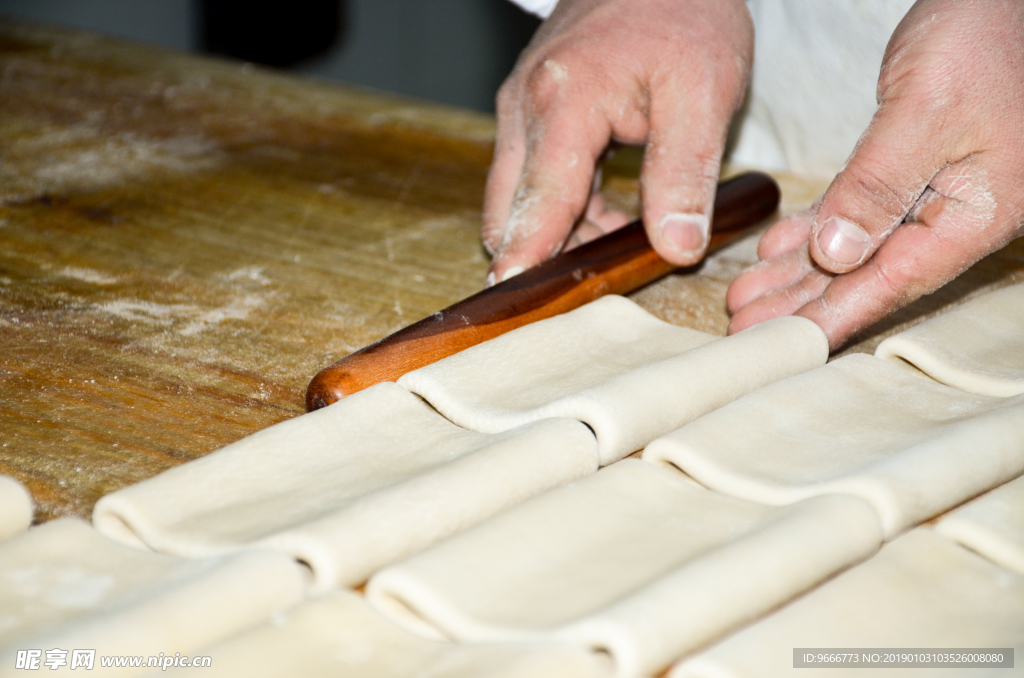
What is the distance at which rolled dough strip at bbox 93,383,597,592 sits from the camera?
3.40ft

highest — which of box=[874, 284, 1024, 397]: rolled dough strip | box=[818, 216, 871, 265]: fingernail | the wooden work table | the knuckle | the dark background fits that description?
the knuckle

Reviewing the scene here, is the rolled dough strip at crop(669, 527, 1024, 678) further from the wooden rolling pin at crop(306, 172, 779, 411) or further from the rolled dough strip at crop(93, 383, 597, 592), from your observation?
the wooden rolling pin at crop(306, 172, 779, 411)

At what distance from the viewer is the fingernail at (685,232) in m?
1.78

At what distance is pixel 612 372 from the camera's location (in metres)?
1.43

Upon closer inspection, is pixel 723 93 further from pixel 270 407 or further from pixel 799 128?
pixel 270 407

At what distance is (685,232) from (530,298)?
370 mm

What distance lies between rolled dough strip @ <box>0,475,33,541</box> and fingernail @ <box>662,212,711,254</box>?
1134 millimetres

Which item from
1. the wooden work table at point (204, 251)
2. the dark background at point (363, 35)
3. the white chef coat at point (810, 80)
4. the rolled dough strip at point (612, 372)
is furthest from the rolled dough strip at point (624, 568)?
the dark background at point (363, 35)

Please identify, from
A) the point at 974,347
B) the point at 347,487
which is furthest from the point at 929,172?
the point at 347,487

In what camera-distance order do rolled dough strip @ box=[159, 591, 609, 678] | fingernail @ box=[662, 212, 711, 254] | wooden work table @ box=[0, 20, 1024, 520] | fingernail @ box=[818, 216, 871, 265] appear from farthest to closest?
1. fingernail @ box=[662, 212, 711, 254]
2. fingernail @ box=[818, 216, 871, 265]
3. wooden work table @ box=[0, 20, 1024, 520]
4. rolled dough strip @ box=[159, 591, 609, 678]

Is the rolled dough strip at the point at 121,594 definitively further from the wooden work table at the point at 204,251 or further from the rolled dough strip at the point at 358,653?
the wooden work table at the point at 204,251

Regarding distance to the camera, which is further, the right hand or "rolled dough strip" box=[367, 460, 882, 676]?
the right hand

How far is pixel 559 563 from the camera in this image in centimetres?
103

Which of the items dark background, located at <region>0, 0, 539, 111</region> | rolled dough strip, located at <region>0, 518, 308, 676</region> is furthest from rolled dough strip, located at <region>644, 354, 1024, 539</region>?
dark background, located at <region>0, 0, 539, 111</region>
